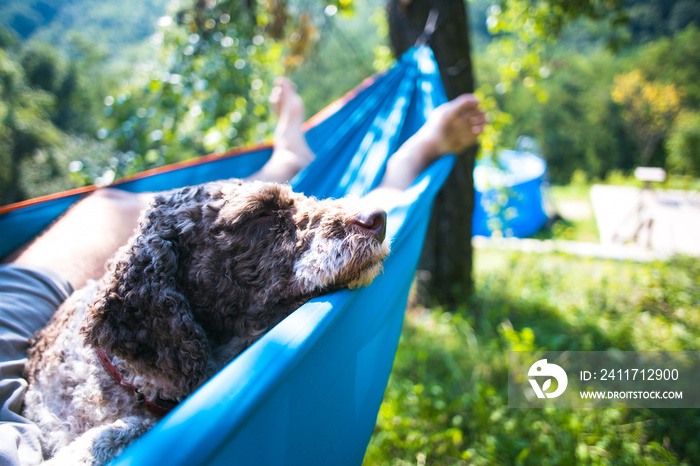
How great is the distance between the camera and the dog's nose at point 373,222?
1271mm

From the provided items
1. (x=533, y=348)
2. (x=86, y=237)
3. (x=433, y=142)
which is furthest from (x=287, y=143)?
(x=533, y=348)

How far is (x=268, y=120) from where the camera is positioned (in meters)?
4.70

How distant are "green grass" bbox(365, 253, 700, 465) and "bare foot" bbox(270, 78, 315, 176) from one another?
185 cm

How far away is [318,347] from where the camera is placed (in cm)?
101

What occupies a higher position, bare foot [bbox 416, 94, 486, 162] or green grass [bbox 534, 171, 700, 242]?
bare foot [bbox 416, 94, 486, 162]

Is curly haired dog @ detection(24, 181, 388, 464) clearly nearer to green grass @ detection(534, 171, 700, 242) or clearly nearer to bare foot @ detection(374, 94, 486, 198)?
bare foot @ detection(374, 94, 486, 198)

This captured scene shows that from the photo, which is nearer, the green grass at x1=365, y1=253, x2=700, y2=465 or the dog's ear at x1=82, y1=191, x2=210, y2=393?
the dog's ear at x1=82, y1=191, x2=210, y2=393

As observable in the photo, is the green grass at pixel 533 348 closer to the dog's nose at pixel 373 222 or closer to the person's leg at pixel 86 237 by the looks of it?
the dog's nose at pixel 373 222

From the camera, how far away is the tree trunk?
Answer: 3.64 meters

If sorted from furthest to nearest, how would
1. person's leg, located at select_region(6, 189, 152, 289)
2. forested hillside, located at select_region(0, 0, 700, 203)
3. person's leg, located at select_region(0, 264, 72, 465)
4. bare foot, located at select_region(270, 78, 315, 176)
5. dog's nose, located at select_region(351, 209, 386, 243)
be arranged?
forested hillside, located at select_region(0, 0, 700, 203) < bare foot, located at select_region(270, 78, 315, 176) < person's leg, located at select_region(6, 189, 152, 289) < dog's nose, located at select_region(351, 209, 386, 243) < person's leg, located at select_region(0, 264, 72, 465)

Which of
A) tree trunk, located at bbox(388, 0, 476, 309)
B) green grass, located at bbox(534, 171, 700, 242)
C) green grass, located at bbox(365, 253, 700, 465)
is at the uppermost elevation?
tree trunk, located at bbox(388, 0, 476, 309)

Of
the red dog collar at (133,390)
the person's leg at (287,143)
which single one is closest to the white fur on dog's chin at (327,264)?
the red dog collar at (133,390)

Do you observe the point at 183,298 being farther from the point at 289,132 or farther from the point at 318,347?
the point at 289,132

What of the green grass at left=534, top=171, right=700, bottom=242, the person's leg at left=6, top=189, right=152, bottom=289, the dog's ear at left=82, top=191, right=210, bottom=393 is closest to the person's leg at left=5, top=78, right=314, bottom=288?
the person's leg at left=6, top=189, right=152, bottom=289
